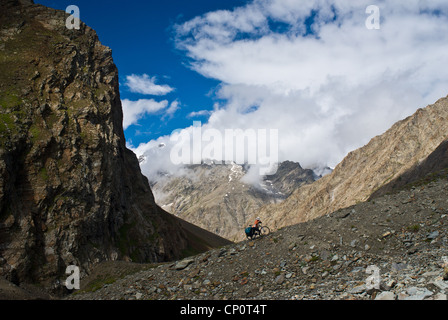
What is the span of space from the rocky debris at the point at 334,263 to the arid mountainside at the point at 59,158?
45.2 feet

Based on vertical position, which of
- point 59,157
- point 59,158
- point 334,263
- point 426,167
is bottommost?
point 334,263

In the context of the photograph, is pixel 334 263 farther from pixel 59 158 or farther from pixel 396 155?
pixel 396 155

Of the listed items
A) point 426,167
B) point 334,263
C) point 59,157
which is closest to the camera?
point 334,263

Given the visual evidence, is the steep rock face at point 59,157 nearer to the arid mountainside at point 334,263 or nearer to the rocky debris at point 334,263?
the arid mountainside at point 334,263

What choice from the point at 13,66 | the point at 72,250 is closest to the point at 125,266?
the point at 72,250

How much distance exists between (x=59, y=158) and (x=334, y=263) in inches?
1641

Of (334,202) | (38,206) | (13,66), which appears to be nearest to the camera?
(38,206)

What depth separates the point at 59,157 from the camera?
45531 millimetres

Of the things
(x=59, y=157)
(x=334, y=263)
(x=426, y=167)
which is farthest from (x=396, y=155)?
(x=334, y=263)

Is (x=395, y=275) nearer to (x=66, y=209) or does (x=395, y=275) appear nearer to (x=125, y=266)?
(x=125, y=266)

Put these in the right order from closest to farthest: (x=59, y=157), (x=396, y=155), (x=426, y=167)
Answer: (x=59, y=157)
(x=426, y=167)
(x=396, y=155)

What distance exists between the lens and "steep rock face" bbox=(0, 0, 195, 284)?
36.6 metres

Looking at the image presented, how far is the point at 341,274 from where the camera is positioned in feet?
59.1

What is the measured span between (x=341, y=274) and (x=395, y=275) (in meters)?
3.43
